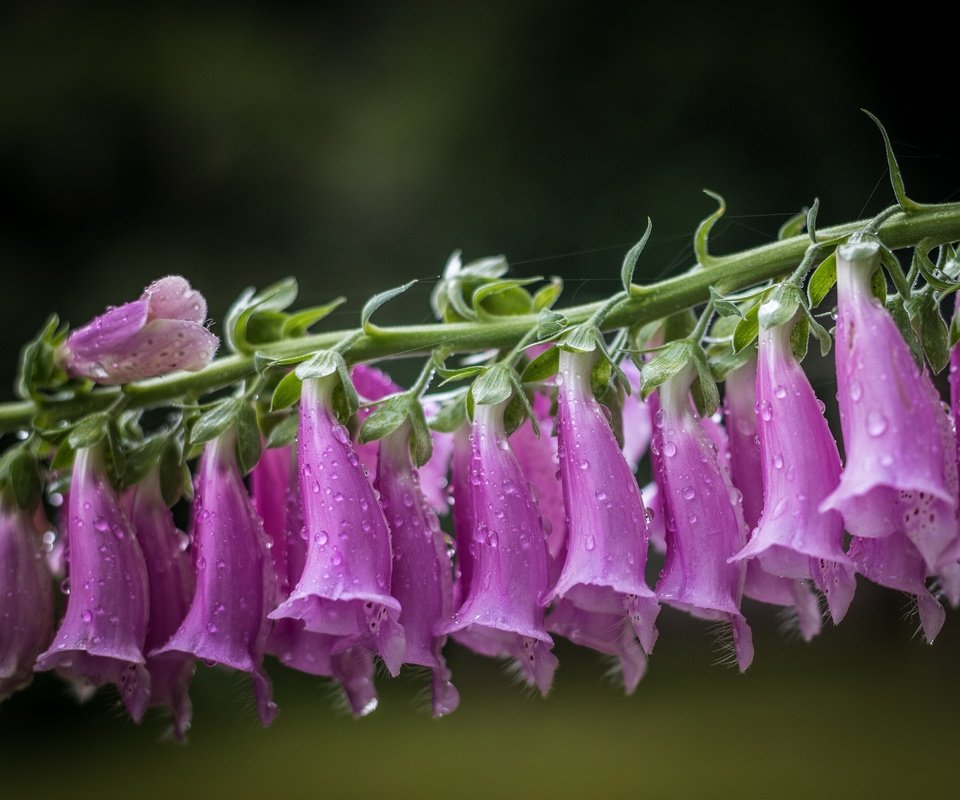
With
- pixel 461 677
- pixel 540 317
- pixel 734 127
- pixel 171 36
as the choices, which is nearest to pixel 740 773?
pixel 461 677

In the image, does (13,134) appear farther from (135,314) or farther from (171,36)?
(135,314)

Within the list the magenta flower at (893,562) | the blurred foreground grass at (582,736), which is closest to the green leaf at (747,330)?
the magenta flower at (893,562)

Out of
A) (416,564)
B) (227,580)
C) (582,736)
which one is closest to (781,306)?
(416,564)

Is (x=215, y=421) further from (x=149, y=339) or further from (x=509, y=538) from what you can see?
(x=509, y=538)

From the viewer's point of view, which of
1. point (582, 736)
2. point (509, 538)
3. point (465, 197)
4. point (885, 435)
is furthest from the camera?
point (465, 197)

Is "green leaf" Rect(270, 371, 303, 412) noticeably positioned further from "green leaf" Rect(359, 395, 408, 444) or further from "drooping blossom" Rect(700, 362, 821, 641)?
"drooping blossom" Rect(700, 362, 821, 641)

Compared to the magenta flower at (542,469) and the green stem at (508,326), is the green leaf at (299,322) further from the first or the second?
the magenta flower at (542,469)
